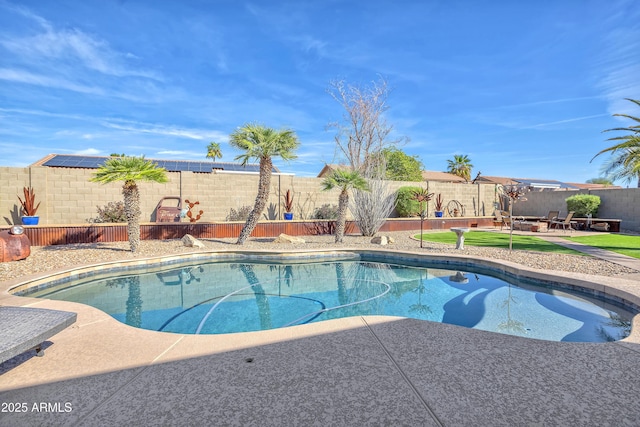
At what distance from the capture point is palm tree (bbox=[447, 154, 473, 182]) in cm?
4113

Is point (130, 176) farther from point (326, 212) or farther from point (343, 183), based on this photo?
point (326, 212)

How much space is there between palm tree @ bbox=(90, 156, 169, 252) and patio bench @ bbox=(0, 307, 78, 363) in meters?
6.21

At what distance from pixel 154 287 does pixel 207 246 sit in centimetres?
357

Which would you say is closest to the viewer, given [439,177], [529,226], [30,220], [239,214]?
[30,220]

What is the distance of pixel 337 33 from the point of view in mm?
13508

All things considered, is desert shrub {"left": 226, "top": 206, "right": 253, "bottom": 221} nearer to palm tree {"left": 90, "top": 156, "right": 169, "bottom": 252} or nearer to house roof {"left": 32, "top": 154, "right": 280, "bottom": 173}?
palm tree {"left": 90, "top": 156, "right": 169, "bottom": 252}

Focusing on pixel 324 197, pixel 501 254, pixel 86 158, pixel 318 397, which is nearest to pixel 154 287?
pixel 318 397

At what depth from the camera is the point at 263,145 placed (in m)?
9.62

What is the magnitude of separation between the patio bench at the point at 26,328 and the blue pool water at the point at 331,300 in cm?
174

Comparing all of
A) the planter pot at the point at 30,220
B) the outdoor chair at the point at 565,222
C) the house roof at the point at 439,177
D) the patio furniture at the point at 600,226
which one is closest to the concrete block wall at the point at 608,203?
Result: the patio furniture at the point at 600,226

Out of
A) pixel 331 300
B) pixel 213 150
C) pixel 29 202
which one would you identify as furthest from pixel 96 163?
pixel 213 150

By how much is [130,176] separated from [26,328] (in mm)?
6733

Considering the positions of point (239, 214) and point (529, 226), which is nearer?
point (239, 214)

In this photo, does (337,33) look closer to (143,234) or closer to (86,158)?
(143,234)
